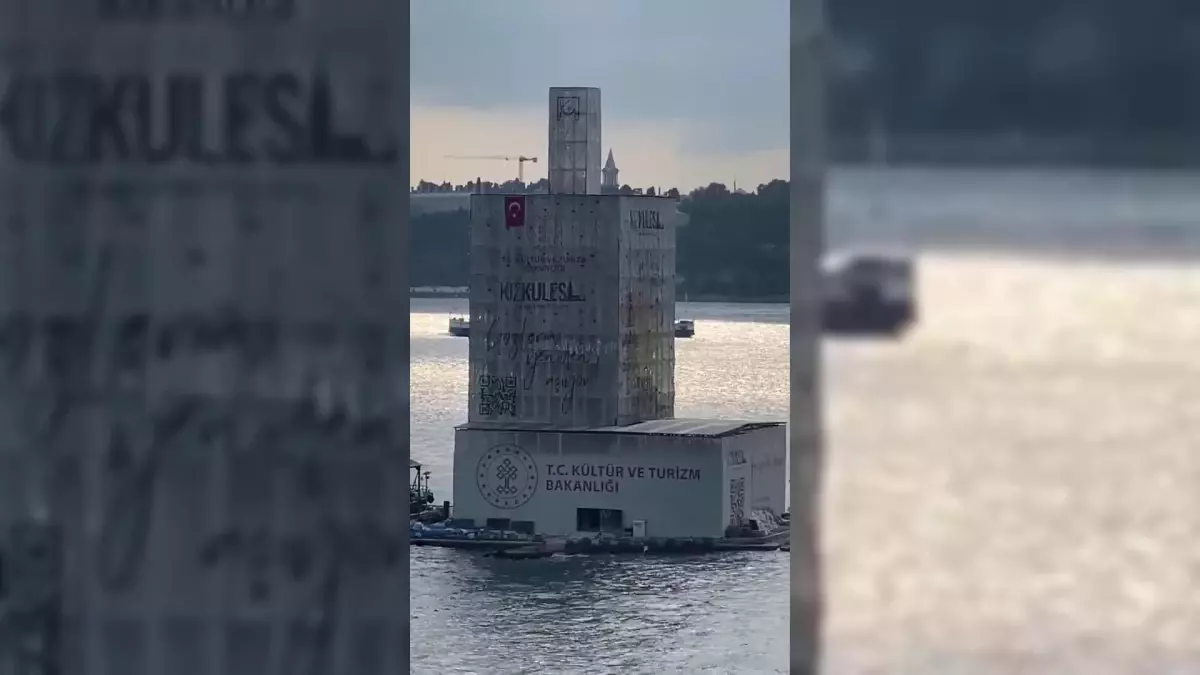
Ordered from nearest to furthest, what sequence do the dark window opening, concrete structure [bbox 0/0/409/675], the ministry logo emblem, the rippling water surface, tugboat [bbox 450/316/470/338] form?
1. the rippling water surface
2. concrete structure [bbox 0/0/409/675]
3. the dark window opening
4. the ministry logo emblem
5. tugboat [bbox 450/316/470/338]

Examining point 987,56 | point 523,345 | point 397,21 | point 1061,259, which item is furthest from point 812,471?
point 523,345

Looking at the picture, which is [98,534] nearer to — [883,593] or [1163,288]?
[883,593]

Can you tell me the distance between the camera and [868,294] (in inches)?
72.6

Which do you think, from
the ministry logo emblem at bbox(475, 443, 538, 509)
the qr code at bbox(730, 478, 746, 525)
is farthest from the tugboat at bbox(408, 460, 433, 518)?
the qr code at bbox(730, 478, 746, 525)

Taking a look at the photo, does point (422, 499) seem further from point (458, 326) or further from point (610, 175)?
point (458, 326)

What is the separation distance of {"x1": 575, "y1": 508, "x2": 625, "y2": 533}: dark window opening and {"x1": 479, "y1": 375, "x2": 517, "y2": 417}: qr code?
3.44 ft

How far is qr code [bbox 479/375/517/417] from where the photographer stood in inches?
587

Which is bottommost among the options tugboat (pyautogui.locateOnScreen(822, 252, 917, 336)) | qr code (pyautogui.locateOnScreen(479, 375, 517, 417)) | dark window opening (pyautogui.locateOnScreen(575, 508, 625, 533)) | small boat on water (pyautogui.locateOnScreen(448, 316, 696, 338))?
dark window opening (pyautogui.locateOnScreen(575, 508, 625, 533))

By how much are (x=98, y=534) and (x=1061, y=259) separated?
119 centimetres

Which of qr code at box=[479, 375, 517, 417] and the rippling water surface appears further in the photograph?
qr code at box=[479, 375, 517, 417]

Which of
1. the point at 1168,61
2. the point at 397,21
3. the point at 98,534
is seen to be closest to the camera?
the point at 1168,61

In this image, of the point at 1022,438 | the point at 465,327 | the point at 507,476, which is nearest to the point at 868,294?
the point at 1022,438

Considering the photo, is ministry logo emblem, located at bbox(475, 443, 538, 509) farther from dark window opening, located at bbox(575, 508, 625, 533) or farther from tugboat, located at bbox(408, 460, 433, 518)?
tugboat, located at bbox(408, 460, 433, 518)

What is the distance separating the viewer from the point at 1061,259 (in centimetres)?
182
